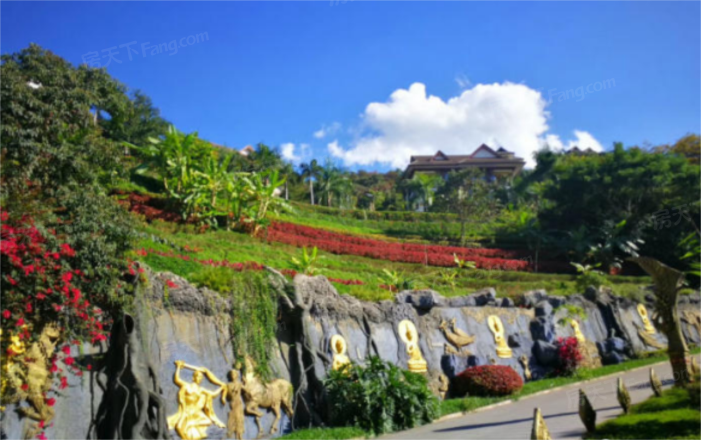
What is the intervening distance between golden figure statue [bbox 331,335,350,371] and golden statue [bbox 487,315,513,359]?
541 centimetres

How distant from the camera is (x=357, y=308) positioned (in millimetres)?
11852

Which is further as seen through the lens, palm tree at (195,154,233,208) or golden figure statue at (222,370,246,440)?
palm tree at (195,154,233,208)

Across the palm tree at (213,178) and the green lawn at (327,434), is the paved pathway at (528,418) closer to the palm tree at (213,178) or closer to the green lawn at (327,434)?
the green lawn at (327,434)

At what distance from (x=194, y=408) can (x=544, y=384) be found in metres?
8.98

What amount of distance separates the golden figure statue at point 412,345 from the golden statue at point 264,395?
3.45 meters

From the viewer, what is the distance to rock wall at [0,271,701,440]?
293 inches

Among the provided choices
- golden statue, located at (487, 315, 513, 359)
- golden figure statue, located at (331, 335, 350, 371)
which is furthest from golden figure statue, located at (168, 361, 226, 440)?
golden statue, located at (487, 315, 513, 359)

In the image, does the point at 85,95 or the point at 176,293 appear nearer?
the point at 176,293

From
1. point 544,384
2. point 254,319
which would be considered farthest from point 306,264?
point 544,384

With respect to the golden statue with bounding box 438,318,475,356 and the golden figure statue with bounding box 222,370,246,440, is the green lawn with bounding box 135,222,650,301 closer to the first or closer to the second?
the golden statue with bounding box 438,318,475,356

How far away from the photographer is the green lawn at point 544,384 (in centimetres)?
1119

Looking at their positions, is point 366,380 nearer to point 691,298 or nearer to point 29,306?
point 29,306

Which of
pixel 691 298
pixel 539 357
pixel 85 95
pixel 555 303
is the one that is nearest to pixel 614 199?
pixel 691 298

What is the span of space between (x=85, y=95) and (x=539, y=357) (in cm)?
1296
